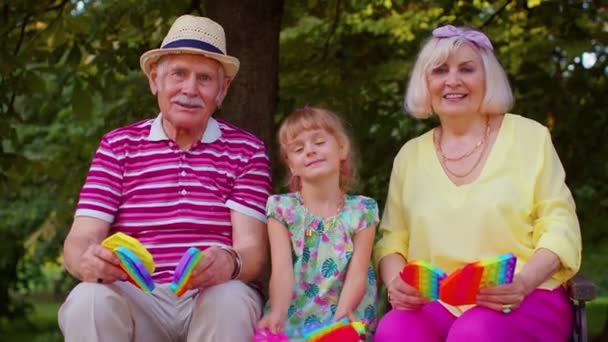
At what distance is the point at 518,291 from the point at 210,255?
103cm

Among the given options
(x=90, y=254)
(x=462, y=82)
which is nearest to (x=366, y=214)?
(x=462, y=82)

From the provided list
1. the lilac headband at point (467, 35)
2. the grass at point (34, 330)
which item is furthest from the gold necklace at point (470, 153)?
the grass at point (34, 330)

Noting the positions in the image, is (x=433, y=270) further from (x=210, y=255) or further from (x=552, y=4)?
(x=552, y=4)

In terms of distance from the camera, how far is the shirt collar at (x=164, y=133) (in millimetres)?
3756

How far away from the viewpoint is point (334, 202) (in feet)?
12.0

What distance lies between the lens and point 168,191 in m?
3.67

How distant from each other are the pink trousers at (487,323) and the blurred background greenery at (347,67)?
5.16 feet

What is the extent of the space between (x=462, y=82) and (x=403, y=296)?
2.71 feet

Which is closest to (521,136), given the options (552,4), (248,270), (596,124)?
(248,270)

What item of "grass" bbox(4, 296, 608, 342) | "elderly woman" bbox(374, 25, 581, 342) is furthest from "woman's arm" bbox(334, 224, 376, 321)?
"grass" bbox(4, 296, 608, 342)

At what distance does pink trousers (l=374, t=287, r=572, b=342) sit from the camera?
125 inches

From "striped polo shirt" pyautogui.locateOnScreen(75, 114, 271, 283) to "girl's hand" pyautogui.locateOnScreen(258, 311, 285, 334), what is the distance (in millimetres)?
375

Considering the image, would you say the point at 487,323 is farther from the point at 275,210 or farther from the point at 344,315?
the point at 275,210

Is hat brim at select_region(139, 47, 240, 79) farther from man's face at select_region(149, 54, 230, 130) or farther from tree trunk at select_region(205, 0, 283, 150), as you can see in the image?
tree trunk at select_region(205, 0, 283, 150)
